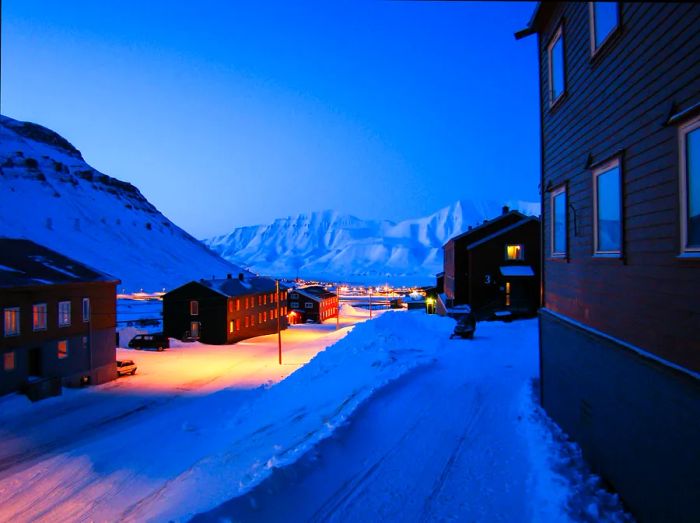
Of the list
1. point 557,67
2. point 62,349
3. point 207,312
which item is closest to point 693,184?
point 557,67

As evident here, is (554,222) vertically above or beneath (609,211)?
above

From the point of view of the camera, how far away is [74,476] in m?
13.6

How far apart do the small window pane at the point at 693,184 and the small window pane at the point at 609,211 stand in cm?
200

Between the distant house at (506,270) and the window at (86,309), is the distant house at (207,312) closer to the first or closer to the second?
the window at (86,309)

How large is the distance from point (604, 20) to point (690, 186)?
3.81m

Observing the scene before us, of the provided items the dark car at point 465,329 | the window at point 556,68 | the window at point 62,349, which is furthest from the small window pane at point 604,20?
the window at point 62,349

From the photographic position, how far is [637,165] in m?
6.38

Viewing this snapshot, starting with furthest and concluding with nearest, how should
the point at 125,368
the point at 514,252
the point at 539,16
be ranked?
1. the point at 514,252
2. the point at 125,368
3. the point at 539,16

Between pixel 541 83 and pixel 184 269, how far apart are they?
588 feet

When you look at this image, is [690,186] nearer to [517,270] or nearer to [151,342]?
[517,270]

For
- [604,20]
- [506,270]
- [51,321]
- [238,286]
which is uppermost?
[604,20]

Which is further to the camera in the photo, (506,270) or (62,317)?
(506,270)

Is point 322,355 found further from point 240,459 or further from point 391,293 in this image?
point 391,293

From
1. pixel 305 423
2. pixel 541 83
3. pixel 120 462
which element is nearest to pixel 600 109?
pixel 541 83
